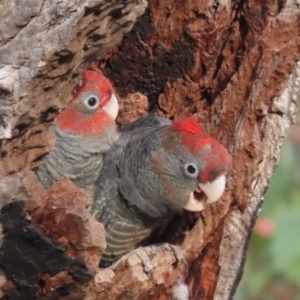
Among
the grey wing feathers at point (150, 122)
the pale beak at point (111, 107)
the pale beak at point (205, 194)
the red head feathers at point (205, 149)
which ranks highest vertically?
the pale beak at point (111, 107)

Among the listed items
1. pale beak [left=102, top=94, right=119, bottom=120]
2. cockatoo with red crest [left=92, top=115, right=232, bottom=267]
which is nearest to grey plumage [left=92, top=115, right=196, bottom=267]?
cockatoo with red crest [left=92, top=115, right=232, bottom=267]

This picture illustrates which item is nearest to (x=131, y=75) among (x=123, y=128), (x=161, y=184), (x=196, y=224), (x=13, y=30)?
(x=123, y=128)

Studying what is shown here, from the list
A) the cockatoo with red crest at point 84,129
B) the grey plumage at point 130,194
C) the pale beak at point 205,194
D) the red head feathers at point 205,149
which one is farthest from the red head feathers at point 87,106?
the pale beak at point 205,194

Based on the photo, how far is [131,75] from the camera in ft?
8.54

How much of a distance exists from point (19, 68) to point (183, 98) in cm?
99

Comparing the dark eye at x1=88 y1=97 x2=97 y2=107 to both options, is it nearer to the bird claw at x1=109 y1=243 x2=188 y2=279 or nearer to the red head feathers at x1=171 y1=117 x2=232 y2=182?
the red head feathers at x1=171 y1=117 x2=232 y2=182

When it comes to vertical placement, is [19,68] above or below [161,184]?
above

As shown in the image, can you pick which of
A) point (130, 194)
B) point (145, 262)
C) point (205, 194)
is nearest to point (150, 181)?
point (130, 194)

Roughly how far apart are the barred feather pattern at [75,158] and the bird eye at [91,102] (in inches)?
4.1

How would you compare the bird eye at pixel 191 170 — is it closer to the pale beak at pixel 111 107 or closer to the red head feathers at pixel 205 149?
the red head feathers at pixel 205 149

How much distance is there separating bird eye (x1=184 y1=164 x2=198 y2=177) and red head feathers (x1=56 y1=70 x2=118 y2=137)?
13.0 inches

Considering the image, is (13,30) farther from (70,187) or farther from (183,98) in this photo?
(183,98)

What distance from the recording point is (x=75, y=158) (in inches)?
89.8

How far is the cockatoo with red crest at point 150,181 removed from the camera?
230cm
